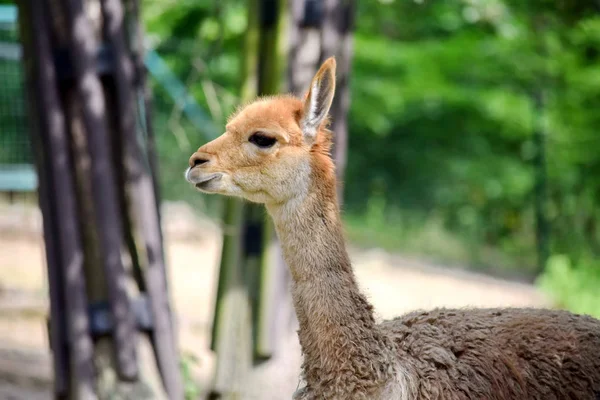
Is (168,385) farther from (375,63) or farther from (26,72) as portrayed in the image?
(375,63)

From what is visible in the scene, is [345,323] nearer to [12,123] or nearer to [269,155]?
[269,155]

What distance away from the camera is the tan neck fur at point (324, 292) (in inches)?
150

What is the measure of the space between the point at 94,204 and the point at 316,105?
2.43 meters

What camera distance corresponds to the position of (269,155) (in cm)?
410

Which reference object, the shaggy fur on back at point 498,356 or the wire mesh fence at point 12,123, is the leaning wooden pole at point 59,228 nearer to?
the shaggy fur on back at point 498,356

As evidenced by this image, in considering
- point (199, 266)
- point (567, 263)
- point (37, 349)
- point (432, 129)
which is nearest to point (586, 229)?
point (567, 263)

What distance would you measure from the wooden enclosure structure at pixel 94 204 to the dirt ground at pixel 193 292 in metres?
1.31

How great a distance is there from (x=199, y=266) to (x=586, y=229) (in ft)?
20.8

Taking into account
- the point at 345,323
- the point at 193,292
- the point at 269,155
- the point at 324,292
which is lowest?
the point at 193,292

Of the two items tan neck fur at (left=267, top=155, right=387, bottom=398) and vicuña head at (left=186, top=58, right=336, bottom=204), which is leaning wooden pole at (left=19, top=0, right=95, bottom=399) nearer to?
vicuña head at (left=186, top=58, right=336, bottom=204)

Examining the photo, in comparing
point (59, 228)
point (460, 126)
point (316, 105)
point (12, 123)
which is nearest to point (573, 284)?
point (460, 126)

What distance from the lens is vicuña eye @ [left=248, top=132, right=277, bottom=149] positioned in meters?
4.09

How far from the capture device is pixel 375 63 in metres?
14.6

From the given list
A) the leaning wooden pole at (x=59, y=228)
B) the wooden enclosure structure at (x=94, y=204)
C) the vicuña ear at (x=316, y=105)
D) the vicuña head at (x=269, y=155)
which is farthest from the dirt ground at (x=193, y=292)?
the vicuña ear at (x=316, y=105)
